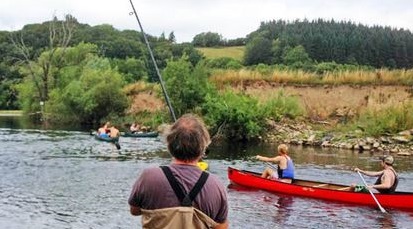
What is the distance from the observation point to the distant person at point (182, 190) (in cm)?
404

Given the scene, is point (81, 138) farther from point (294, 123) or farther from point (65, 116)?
point (65, 116)

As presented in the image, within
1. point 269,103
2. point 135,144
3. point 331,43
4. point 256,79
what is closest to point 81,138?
point 135,144

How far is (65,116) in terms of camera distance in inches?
2308

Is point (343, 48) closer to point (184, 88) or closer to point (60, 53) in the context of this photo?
point (60, 53)

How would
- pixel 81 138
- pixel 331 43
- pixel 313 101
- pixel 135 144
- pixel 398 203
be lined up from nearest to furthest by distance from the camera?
1. pixel 398 203
2. pixel 135 144
3. pixel 81 138
4. pixel 313 101
5. pixel 331 43

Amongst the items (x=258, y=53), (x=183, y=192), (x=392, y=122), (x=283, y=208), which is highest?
(x=258, y=53)

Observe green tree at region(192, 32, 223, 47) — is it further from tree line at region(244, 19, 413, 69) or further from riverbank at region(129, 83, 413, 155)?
riverbank at region(129, 83, 413, 155)

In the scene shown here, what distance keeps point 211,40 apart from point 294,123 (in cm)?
9070

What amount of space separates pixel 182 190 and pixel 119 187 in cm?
1569

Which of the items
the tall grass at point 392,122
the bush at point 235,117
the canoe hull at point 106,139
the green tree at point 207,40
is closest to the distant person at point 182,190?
the canoe hull at point 106,139

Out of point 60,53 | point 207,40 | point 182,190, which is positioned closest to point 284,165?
point 182,190

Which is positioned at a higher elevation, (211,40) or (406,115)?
(211,40)

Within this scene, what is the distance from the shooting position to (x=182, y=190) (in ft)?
13.3

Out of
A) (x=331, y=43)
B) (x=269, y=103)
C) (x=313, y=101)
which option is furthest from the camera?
(x=331, y=43)
